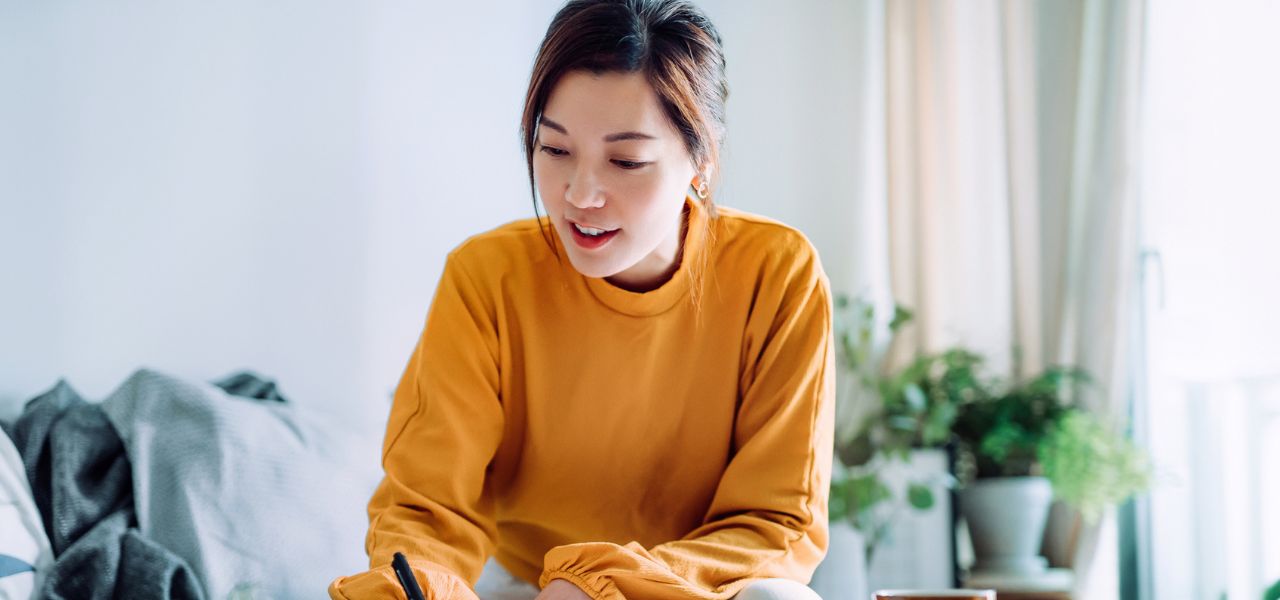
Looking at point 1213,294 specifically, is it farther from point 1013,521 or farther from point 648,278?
point 648,278

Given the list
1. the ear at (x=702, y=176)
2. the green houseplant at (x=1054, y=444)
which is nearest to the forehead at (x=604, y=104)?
the ear at (x=702, y=176)

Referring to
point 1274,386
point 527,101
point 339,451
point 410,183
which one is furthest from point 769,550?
point 1274,386

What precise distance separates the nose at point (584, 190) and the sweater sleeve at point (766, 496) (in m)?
0.26

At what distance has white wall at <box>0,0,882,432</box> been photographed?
1.84 m

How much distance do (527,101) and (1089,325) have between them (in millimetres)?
2181

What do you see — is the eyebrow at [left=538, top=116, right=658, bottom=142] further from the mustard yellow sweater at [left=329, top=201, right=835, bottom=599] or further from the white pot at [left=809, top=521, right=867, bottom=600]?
the white pot at [left=809, top=521, right=867, bottom=600]

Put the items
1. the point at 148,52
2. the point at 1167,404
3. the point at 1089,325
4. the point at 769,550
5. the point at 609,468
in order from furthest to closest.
A: the point at 1089,325
the point at 1167,404
the point at 148,52
the point at 609,468
the point at 769,550

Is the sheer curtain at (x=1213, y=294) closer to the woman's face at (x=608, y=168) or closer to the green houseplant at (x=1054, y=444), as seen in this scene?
the green houseplant at (x=1054, y=444)

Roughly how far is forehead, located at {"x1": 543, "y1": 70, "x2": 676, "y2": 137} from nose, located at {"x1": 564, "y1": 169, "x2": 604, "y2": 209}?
0.04m

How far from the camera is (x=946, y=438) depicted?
291 cm

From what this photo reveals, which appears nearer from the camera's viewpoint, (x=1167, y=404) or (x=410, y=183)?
(x=410, y=183)

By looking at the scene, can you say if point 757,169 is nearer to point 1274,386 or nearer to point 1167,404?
Result: point 1167,404

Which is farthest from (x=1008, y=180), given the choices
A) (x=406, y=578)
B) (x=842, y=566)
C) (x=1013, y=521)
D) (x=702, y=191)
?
(x=406, y=578)

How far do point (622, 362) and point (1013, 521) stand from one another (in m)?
1.88
